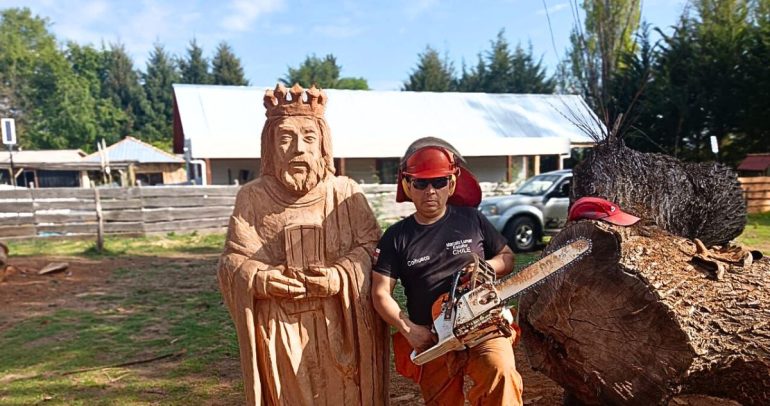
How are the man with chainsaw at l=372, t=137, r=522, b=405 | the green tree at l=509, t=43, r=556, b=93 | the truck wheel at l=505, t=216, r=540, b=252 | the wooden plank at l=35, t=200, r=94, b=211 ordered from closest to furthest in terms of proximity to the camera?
Answer: the man with chainsaw at l=372, t=137, r=522, b=405 < the truck wheel at l=505, t=216, r=540, b=252 < the wooden plank at l=35, t=200, r=94, b=211 < the green tree at l=509, t=43, r=556, b=93

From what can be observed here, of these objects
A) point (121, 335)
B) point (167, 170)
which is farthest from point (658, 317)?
point (167, 170)

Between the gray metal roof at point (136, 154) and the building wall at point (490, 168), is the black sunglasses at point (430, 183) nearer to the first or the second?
the building wall at point (490, 168)

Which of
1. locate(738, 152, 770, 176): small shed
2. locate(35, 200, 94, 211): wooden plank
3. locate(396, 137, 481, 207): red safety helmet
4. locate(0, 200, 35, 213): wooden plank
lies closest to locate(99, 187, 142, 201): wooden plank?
locate(35, 200, 94, 211): wooden plank

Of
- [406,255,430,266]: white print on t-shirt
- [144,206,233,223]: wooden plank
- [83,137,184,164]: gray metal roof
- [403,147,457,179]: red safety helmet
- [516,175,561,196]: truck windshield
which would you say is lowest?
[144,206,233,223]: wooden plank

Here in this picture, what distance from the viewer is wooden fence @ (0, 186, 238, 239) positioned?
33.6 ft

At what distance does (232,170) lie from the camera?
16281 mm

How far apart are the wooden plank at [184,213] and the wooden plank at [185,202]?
0.30 ft

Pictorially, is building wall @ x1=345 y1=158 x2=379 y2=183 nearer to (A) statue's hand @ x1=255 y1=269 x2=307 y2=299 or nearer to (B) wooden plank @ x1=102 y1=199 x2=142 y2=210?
(B) wooden plank @ x1=102 y1=199 x2=142 y2=210

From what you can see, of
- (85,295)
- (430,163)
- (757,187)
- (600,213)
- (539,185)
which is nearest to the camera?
(430,163)

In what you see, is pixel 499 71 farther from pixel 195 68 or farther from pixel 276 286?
pixel 276 286

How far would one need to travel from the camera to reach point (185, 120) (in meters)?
14.6

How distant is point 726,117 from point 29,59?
1733 inches

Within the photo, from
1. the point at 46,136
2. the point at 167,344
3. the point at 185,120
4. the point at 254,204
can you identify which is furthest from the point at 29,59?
the point at 254,204

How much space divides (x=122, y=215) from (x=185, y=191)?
1324 mm
